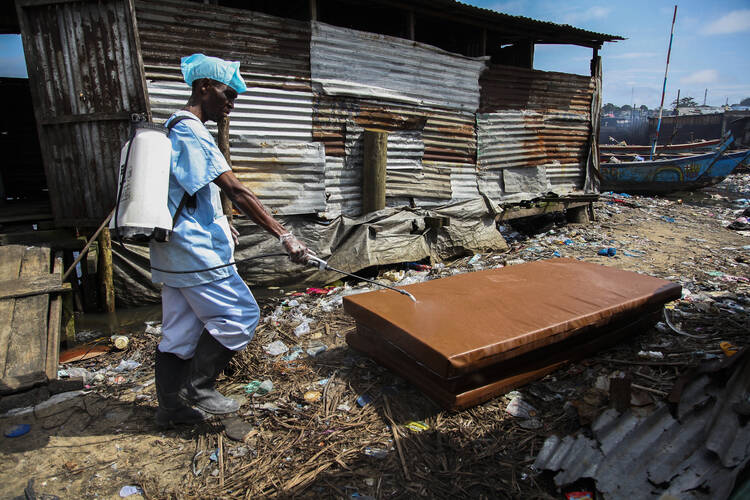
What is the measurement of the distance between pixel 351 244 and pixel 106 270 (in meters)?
3.02

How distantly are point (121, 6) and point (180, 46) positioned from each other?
0.62 metres

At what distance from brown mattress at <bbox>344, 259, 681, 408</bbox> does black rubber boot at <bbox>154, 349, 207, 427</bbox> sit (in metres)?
1.16

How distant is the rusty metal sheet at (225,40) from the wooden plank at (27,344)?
268cm

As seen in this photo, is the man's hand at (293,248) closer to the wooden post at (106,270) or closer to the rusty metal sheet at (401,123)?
the wooden post at (106,270)

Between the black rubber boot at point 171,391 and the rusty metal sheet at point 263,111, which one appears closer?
the black rubber boot at point 171,391

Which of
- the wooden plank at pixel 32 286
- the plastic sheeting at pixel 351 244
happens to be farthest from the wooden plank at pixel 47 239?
the wooden plank at pixel 32 286

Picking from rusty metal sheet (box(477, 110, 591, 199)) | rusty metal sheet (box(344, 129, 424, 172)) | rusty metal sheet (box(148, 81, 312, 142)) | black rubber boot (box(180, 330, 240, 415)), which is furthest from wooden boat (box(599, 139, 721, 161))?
black rubber boot (box(180, 330, 240, 415))

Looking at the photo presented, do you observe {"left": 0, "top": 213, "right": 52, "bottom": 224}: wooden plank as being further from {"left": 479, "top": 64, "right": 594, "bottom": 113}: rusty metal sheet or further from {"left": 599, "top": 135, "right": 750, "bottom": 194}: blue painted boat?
{"left": 599, "top": 135, "right": 750, "bottom": 194}: blue painted boat

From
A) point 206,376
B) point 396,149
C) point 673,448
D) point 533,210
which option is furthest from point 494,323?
point 533,210

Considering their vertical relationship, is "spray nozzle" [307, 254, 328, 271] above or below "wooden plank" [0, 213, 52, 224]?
above

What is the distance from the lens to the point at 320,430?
95.4 inches

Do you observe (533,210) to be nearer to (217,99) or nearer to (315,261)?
(315,261)

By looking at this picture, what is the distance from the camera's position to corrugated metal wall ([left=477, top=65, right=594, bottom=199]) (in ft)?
24.6

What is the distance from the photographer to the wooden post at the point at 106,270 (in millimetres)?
4578
